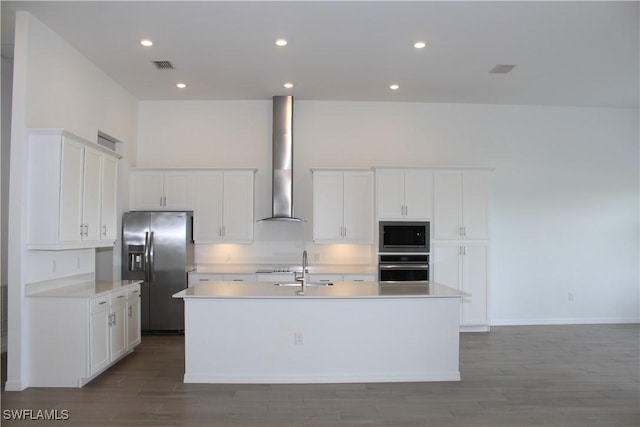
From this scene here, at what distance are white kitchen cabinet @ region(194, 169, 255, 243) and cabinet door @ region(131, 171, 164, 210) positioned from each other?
53cm

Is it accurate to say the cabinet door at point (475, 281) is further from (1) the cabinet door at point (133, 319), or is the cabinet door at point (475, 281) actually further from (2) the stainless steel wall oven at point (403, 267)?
(1) the cabinet door at point (133, 319)

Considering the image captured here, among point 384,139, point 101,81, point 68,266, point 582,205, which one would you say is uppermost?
point 101,81

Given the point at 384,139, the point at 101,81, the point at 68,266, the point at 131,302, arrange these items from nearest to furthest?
the point at 68,266
the point at 131,302
the point at 101,81
the point at 384,139

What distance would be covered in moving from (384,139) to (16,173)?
496 centimetres

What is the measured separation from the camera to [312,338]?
442 cm

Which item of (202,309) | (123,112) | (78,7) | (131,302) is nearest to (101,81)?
(123,112)

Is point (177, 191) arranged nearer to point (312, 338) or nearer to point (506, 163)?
point (312, 338)

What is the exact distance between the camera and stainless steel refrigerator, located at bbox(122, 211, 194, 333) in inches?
251

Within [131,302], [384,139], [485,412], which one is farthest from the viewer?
[384,139]

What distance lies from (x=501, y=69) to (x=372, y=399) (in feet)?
13.9

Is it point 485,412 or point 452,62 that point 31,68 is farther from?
point 485,412

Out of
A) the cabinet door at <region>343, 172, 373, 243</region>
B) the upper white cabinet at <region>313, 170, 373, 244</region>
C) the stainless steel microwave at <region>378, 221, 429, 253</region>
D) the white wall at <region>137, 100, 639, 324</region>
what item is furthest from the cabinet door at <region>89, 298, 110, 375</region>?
the stainless steel microwave at <region>378, 221, 429, 253</region>

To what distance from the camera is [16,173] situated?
4.17 meters

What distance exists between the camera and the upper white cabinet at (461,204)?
263 inches
